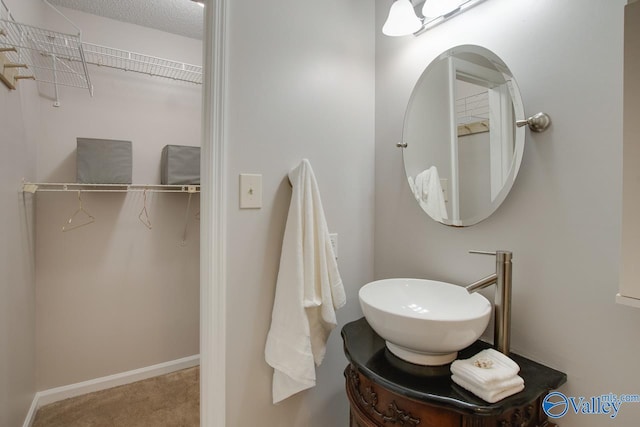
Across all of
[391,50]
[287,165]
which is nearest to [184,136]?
[287,165]

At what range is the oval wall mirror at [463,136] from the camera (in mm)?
924

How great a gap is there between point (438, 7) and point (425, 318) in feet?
3.61

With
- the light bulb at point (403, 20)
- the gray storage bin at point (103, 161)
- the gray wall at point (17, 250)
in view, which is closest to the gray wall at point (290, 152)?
the light bulb at point (403, 20)

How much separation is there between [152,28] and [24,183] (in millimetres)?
1375

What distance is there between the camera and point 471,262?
40.6 inches

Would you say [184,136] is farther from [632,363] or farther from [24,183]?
[632,363]

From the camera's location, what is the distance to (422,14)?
3.83 ft

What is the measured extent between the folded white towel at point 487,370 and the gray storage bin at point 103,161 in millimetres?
2113

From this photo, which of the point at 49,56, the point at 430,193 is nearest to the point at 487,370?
the point at 430,193

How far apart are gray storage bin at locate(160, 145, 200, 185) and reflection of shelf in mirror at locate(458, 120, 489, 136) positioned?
5.71ft

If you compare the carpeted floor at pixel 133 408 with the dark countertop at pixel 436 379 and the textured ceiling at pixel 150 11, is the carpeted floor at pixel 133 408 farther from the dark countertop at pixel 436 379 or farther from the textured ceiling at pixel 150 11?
the textured ceiling at pixel 150 11

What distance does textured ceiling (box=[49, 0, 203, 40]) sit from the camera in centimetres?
182

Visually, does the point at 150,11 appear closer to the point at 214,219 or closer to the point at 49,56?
the point at 49,56

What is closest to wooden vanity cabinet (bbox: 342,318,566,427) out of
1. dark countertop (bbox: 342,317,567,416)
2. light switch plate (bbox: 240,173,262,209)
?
dark countertop (bbox: 342,317,567,416)
